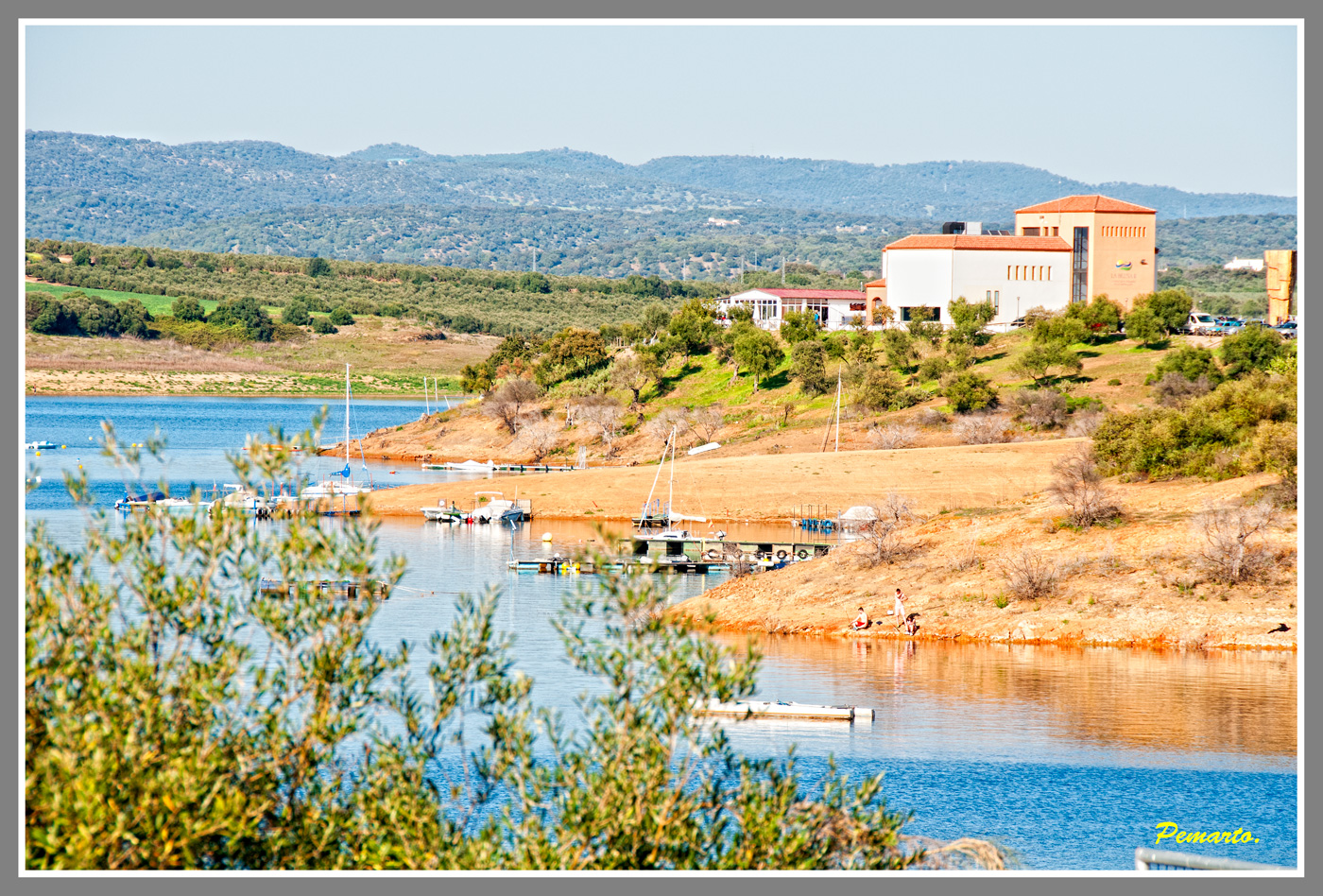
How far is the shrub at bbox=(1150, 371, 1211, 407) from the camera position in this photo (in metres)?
74.1

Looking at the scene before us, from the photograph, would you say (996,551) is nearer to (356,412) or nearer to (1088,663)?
(1088,663)

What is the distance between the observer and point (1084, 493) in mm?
47500

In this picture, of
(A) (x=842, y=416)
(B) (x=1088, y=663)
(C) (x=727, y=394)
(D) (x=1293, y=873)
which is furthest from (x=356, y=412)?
(D) (x=1293, y=873)

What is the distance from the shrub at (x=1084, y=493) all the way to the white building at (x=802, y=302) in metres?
63.4

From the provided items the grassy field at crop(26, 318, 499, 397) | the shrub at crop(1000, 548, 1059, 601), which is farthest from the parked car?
the grassy field at crop(26, 318, 499, 397)

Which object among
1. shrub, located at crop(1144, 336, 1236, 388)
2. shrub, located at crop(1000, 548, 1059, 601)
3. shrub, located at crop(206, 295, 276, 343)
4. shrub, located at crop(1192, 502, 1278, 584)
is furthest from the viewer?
shrub, located at crop(206, 295, 276, 343)

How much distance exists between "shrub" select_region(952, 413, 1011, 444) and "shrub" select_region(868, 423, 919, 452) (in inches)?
88.4

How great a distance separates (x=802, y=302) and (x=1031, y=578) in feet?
267

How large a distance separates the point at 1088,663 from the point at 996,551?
8112mm

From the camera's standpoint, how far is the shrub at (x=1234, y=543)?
3994cm

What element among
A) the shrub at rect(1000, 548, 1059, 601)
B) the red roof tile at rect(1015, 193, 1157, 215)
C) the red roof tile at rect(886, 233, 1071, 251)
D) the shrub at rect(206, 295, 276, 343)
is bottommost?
the shrub at rect(1000, 548, 1059, 601)

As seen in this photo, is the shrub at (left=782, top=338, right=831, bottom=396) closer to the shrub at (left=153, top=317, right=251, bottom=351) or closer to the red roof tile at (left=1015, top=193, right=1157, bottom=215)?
the red roof tile at (left=1015, top=193, right=1157, bottom=215)

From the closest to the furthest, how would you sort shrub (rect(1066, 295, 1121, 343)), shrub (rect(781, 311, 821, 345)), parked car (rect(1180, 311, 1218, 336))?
shrub (rect(1066, 295, 1121, 343)) → parked car (rect(1180, 311, 1218, 336)) → shrub (rect(781, 311, 821, 345))

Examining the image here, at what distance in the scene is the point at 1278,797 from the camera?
26500 millimetres
